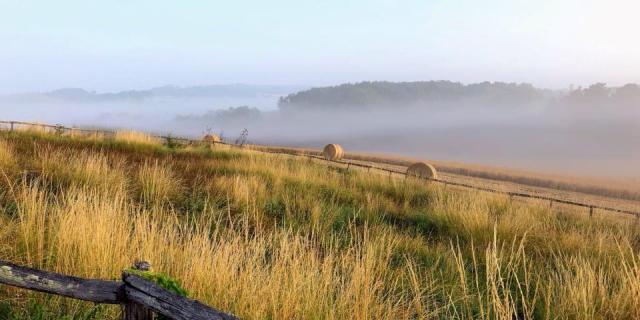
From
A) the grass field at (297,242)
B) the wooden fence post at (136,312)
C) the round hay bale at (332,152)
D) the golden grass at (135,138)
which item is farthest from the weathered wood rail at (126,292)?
the round hay bale at (332,152)

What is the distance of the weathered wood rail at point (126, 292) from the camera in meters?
1.80

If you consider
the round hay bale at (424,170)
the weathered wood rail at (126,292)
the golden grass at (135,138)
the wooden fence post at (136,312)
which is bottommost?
the round hay bale at (424,170)

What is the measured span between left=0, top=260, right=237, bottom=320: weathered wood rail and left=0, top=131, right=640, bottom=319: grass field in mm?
758

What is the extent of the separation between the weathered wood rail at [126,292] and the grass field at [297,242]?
29.8 inches

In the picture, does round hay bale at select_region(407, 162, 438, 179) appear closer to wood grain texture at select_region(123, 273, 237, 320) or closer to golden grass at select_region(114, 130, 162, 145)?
golden grass at select_region(114, 130, 162, 145)

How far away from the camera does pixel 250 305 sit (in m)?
3.00

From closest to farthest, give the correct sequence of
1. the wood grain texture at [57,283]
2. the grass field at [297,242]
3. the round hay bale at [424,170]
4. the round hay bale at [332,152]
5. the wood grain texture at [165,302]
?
the wood grain texture at [165,302], the wood grain texture at [57,283], the grass field at [297,242], the round hay bale at [424,170], the round hay bale at [332,152]

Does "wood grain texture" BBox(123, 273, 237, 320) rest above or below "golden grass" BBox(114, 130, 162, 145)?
below

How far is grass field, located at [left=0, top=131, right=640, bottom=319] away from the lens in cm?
322

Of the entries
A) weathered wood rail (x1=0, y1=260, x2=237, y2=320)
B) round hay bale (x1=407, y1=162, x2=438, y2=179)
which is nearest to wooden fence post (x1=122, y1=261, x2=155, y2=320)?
weathered wood rail (x1=0, y1=260, x2=237, y2=320)

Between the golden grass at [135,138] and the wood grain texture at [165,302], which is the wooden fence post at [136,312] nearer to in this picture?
the wood grain texture at [165,302]

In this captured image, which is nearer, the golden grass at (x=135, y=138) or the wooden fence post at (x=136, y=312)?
the wooden fence post at (x=136, y=312)

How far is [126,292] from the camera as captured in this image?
204 cm

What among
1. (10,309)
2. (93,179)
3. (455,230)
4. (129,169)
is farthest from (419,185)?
(10,309)
